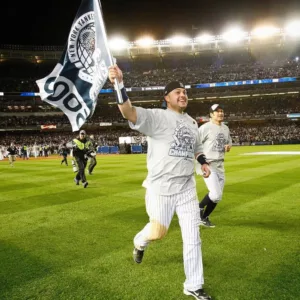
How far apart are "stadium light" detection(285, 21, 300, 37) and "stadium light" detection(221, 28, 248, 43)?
7.34 meters

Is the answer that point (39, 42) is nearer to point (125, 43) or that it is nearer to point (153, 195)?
point (125, 43)

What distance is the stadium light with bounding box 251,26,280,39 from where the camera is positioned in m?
60.8

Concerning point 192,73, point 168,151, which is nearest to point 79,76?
point 168,151

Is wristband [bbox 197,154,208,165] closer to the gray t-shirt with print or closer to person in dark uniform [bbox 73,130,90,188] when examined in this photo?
the gray t-shirt with print

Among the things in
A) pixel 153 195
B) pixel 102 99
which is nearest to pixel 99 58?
pixel 153 195

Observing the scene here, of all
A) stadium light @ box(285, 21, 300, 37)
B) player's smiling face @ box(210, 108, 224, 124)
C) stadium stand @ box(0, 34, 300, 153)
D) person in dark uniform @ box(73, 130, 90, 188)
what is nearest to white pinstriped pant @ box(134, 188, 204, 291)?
player's smiling face @ box(210, 108, 224, 124)

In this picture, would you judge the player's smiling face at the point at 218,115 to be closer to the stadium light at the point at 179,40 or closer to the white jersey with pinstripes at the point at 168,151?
the white jersey with pinstripes at the point at 168,151

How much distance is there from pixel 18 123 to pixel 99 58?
6262 cm

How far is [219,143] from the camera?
6848 mm

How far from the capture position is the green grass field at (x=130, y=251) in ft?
13.0

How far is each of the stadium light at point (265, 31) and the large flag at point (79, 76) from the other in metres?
63.4

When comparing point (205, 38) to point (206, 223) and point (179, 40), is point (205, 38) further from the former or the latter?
point (206, 223)

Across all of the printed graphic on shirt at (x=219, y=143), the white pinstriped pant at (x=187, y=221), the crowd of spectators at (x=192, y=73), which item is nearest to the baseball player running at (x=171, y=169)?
the white pinstriped pant at (x=187, y=221)

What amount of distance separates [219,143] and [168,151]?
3156 millimetres
